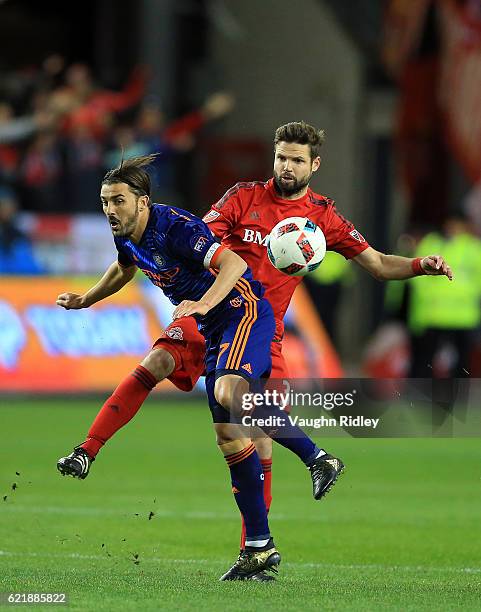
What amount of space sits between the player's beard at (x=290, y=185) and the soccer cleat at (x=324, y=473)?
1388 millimetres

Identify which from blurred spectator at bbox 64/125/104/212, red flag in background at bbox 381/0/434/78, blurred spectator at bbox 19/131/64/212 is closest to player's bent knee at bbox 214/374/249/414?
blurred spectator at bbox 64/125/104/212

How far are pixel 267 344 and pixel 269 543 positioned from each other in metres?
0.95

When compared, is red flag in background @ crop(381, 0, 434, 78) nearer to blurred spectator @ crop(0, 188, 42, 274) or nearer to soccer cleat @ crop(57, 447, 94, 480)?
blurred spectator @ crop(0, 188, 42, 274)

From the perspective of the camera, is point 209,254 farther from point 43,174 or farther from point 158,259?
point 43,174

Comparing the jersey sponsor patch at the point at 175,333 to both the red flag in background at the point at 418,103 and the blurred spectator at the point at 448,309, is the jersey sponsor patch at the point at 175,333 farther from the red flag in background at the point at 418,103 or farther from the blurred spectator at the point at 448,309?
the red flag in background at the point at 418,103

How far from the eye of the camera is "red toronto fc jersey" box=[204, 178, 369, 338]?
765cm

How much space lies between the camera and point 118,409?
7156 millimetres

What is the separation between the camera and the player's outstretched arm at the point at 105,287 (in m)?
7.57

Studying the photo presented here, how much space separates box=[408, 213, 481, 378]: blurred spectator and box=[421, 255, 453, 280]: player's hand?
8840 mm

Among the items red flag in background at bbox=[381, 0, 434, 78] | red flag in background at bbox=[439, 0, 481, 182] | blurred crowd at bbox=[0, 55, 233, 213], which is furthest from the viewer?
red flag in background at bbox=[381, 0, 434, 78]

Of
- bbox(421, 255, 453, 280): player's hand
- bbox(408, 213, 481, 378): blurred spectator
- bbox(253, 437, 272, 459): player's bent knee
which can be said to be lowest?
bbox(408, 213, 481, 378): blurred spectator

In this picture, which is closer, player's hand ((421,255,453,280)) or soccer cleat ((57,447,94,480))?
soccer cleat ((57,447,94,480))

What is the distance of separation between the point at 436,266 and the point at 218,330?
1.12 m

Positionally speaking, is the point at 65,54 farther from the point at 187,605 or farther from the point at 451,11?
the point at 187,605
